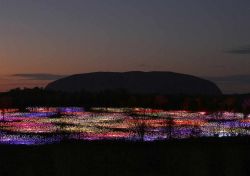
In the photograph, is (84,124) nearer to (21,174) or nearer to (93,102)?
(21,174)

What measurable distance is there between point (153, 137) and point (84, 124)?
414 inches

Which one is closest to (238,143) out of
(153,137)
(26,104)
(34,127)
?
(153,137)

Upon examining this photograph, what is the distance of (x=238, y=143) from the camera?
2130 centimetres

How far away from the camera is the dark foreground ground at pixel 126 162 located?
1572cm

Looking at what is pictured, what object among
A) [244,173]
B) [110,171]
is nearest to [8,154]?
[110,171]

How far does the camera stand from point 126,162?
1669 centimetres

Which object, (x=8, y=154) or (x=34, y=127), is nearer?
(x=8, y=154)

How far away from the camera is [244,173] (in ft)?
52.3

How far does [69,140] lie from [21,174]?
272 inches

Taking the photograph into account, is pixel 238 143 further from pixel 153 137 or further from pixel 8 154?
pixel 8 154

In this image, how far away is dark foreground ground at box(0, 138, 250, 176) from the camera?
15.7 metres

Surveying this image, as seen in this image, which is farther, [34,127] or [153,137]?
[34,127]

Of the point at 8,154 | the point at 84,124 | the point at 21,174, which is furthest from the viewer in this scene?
the point at 84,124

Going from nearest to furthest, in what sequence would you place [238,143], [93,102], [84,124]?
1. [238,143]
2. [84,124]
3. [93,102]
